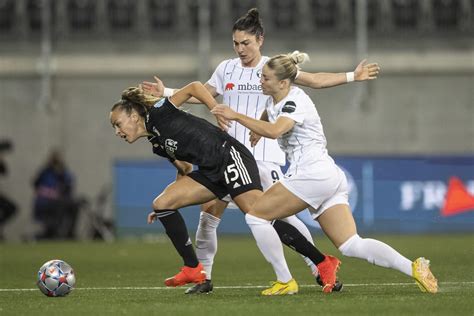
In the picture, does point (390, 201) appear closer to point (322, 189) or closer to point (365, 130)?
point (365, 130)

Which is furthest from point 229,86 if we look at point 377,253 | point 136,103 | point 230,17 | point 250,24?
point 230,17

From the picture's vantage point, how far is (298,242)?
8.97 metres

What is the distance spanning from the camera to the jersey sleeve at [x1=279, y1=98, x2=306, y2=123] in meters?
8.25

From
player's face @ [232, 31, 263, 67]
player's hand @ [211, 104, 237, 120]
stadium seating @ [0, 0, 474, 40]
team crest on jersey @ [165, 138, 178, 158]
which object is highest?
stadium seating @ [0, 0, 474, 40]

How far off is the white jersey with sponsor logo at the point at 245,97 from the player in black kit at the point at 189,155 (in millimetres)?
534

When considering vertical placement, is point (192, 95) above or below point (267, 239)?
above

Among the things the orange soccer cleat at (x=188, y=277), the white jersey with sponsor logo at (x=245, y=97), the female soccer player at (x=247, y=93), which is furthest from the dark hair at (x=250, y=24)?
the orange soccer cleat at (x=188, y=277)

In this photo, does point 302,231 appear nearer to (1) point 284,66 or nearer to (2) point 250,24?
(1) point 284,66

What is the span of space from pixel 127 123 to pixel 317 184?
162 cm

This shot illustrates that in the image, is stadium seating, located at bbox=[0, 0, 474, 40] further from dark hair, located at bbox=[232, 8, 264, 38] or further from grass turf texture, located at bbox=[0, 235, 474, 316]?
dark hair, located at bbox=[232, 8, 264, 38]

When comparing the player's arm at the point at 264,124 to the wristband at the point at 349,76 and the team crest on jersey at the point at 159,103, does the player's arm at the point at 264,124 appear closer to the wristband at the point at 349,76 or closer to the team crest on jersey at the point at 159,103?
the team crest on jersey at the point at 159,103

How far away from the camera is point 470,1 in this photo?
75.2ft

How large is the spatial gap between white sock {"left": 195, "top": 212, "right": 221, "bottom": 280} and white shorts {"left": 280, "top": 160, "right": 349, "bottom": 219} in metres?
1.21

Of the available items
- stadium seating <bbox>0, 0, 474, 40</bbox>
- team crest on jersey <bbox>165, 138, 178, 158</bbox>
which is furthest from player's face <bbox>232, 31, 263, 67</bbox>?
stadium seating <bbox>0, 0, 474, 40</bbox>
